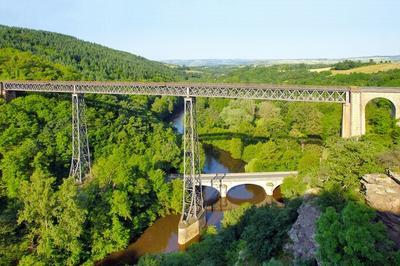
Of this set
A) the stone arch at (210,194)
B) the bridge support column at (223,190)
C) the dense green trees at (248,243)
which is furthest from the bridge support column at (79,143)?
the dense green trees at (248,243)

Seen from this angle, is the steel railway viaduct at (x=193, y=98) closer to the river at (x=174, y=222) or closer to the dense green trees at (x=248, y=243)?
the river at (x=174, y=222)

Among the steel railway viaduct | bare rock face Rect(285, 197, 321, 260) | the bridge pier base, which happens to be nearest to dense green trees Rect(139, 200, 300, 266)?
bare rock face Rect(285, 197, 321, 260)

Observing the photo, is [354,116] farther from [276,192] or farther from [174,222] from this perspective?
[174,222]

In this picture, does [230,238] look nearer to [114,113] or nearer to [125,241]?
[125,241]

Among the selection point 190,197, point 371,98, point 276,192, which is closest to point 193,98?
point 190,197

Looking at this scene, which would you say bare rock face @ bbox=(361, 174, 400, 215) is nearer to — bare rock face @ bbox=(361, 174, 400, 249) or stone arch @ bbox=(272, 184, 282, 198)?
bare rock face @ bbox=(361, 174, 400, 249)
